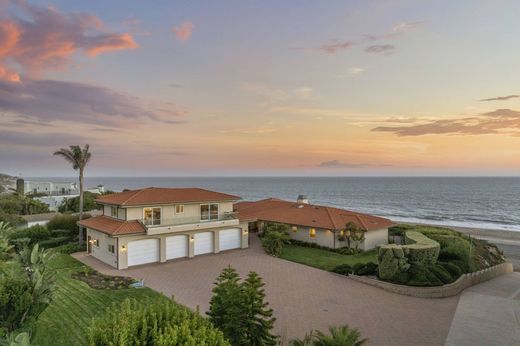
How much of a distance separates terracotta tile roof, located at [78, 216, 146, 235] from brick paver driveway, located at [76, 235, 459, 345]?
2526 mm

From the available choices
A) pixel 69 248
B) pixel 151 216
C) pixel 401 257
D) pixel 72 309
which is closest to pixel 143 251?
pixel 151 216

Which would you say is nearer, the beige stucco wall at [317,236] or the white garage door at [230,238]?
the white garage door at [230,238]

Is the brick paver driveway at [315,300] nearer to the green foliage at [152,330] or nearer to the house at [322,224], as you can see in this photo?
the green foliage at [152,330]

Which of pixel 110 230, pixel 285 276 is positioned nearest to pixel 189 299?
pixel 285 276

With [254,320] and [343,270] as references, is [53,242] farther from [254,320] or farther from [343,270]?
[254,320]

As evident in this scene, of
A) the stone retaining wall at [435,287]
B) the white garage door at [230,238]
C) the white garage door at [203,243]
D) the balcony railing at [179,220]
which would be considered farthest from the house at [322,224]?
the stone retaining wall at [435,287]

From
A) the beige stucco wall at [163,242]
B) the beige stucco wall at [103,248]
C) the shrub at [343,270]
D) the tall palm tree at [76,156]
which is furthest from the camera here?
the tall palm tree at [76,156]

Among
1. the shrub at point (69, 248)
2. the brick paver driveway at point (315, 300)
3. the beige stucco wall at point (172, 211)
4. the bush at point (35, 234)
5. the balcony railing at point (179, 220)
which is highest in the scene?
the beige stucco wall at point (172, 211)

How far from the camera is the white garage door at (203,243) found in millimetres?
27125

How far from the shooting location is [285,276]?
866 inches

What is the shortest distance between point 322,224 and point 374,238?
198 inches

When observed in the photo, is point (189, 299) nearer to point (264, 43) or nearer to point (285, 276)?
point (285, 276)

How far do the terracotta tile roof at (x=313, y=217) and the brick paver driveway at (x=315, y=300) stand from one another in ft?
21.8

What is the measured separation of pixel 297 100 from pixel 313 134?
1332 centimetres
